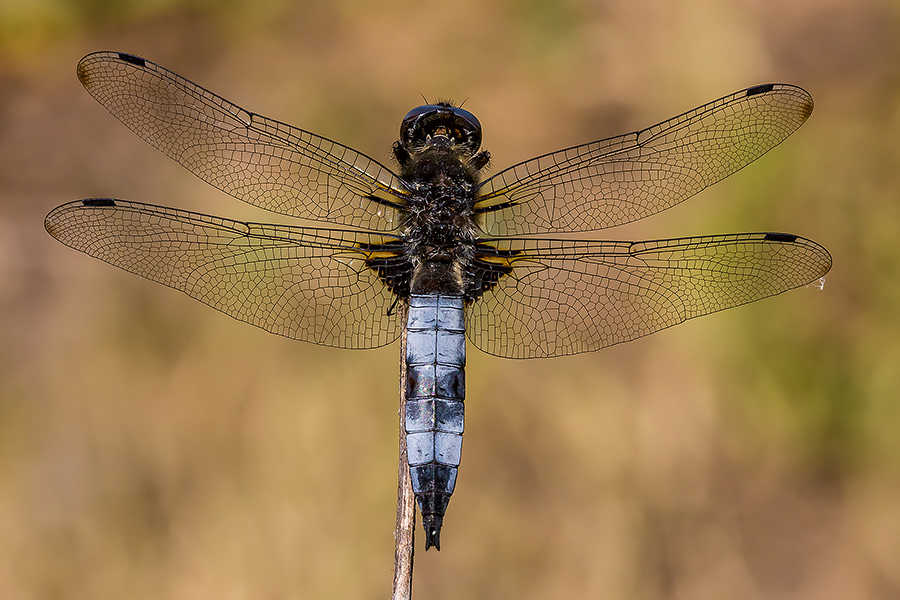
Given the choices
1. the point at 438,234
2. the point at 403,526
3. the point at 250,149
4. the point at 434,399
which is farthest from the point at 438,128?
the point at 403,526

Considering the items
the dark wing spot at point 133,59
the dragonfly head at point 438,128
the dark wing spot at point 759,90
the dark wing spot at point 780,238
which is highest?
the dark wing spot at point 133,59

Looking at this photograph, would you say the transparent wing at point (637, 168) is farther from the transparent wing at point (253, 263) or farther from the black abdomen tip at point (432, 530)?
the black abdomen tip at point (432, 530)

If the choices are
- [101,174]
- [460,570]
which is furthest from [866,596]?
[101,174]

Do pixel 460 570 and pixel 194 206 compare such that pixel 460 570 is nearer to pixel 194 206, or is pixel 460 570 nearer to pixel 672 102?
pixel 194 206

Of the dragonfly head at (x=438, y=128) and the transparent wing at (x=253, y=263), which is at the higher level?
the dragonfly head at (x=438, y=128)

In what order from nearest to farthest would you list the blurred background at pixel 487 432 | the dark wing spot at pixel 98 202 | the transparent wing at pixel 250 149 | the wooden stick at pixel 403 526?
the wooden stick at pixel 403 526 → the dark wing spot at pixel 98 202 → the transparent wing at pixel 250 149 → the blurred background at pixel 487 432

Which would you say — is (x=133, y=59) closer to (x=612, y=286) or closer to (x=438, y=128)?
(x=438, y=128)

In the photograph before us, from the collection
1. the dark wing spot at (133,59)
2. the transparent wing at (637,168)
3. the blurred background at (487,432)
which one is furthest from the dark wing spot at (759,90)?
the dark wing spot at (133,59)
